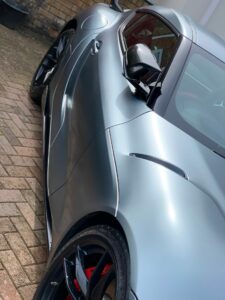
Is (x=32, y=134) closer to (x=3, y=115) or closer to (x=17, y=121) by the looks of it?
(x=17, y=121)

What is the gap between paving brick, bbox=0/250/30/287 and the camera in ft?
7.80

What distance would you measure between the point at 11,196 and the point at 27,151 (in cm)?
71

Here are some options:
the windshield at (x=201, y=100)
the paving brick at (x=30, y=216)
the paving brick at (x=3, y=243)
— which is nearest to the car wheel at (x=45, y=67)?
the paving brick at (x=30, y=216)

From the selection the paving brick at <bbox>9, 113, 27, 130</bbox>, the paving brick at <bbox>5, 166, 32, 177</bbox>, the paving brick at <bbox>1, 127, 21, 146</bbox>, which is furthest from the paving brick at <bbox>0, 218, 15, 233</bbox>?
the paving brick at <bbox>9, 113, 27, 130</bbox>

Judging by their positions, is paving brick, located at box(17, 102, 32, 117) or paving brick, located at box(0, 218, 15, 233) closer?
paving brick, located at box(0, 218, 15, 233)

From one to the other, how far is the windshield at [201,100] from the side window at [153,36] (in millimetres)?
180

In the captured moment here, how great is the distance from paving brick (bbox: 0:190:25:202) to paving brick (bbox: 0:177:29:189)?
0.05 metres

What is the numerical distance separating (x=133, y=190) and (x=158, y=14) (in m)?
1.89

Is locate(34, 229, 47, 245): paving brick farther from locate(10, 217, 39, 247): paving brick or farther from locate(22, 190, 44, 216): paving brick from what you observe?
locate(22, 190, 44, 216): paving brick

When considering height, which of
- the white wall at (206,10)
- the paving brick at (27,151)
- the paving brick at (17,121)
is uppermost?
the white wall at (206,10)

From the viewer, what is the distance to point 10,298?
2238mm

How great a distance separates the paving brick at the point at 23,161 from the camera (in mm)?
3359

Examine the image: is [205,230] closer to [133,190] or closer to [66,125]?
[133,190]

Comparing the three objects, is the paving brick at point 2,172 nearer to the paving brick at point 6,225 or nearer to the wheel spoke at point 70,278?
the paving brick at point 6,225
